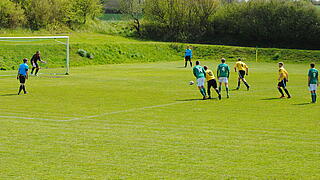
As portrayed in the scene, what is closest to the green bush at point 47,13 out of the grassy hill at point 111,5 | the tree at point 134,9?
the tree at point 134,9

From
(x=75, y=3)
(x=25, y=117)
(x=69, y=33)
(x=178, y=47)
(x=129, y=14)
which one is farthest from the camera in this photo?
(x=129, y=14)

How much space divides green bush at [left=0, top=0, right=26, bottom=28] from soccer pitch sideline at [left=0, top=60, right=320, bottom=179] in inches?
1567

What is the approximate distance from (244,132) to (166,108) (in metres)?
6.22

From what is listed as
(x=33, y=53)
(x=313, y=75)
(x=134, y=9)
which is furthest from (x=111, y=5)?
(x=313, y=75)

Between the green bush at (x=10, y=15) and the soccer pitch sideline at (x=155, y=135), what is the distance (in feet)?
131

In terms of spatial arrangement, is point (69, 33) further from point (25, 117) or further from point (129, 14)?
point (25, 117)

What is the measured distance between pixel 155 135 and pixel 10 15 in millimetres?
55823

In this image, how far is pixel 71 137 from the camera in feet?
52.8

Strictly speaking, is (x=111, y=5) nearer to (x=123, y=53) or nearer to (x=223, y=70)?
(x=123, y=53)

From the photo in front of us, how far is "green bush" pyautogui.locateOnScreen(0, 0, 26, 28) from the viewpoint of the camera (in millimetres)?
67188

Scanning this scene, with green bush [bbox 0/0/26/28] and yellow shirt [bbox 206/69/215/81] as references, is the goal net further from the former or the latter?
yellow shirt [bbox 206/69/215/81]

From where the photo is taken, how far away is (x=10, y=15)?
67812mm

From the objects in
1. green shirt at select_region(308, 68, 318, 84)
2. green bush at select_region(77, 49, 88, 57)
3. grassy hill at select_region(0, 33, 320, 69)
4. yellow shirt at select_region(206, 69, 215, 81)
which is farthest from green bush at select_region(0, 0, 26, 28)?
green shirt at select_region(308, 68, 318, 84)

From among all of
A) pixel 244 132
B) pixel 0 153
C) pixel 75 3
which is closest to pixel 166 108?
pixel 244 132
